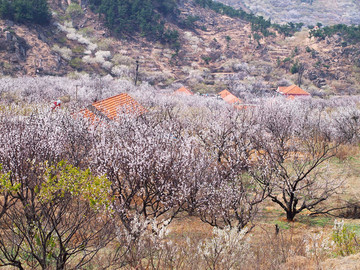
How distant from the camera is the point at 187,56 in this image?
9656 centimetres

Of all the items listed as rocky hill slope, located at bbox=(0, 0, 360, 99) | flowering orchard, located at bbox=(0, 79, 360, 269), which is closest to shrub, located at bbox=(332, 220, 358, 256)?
flowering orchard, located at bbox=(0, 79, 360, 269)

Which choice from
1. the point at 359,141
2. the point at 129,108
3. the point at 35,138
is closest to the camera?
the point at 35,138

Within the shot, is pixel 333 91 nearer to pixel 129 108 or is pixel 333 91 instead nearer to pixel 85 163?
pixel 129 108

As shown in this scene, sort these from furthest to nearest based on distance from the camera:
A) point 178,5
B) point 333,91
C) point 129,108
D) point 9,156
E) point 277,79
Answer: point 178,5 < point 277,79 < point 333,91 < point 129,108 < point 9,156

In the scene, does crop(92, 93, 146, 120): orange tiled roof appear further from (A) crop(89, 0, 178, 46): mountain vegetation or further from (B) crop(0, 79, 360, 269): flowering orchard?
(A) crop(89, 0, 178, 46): mountain vegetation

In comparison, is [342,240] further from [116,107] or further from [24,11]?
[24,11]

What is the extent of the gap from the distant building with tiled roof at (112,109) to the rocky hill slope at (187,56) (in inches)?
1754

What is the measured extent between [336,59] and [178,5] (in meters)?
63.2

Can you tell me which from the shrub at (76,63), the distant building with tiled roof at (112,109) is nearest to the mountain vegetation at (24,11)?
the shrub at (76,63)

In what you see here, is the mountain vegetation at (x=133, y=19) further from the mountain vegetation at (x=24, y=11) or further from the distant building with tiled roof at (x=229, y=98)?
the distant building with tiled roof at (x=229, y=98)

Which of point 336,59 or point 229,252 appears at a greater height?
point 229,252

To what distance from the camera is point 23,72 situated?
6266 centimetres

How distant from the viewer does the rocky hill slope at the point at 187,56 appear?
232 feet

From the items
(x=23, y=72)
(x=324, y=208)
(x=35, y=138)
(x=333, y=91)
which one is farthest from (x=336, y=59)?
(x=35, y=138)
